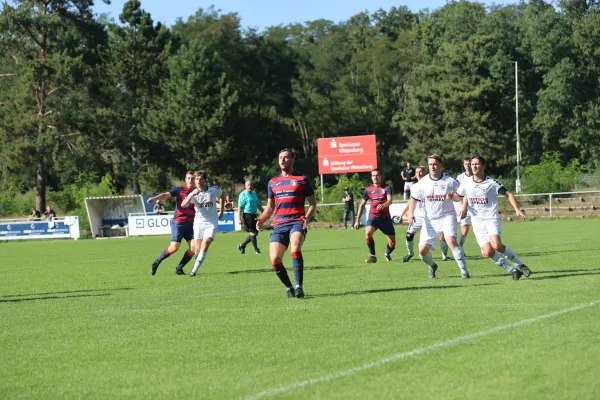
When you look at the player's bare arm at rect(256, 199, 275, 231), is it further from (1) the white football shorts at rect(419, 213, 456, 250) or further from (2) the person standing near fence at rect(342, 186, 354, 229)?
(2) the person standing near fence at rect(342, 186, 354, 229)

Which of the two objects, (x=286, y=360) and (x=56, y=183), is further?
(x=56, y=183)

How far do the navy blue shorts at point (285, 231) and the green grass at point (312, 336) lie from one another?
33.2 inches

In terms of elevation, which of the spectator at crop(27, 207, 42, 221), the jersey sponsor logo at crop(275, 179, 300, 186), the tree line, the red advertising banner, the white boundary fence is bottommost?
the white boundary fence

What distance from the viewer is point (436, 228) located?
1466 cm

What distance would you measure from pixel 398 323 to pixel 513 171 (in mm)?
63301

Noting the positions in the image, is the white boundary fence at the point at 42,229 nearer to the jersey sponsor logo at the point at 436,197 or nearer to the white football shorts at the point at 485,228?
the jersey sponsor logo at the point at 436,197

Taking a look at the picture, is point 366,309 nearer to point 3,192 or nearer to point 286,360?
point 286,360

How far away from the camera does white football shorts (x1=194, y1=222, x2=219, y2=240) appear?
1786 centimetres

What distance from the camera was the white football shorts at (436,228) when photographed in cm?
1462

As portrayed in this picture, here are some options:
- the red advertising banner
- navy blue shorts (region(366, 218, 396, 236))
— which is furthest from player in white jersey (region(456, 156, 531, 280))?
the red advertising banner

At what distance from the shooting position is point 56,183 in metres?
76.9

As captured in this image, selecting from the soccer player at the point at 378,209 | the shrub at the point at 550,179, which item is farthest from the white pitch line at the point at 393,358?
the shrub at the point at 550,179

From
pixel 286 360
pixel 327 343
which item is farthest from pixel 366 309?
pixel 286 360

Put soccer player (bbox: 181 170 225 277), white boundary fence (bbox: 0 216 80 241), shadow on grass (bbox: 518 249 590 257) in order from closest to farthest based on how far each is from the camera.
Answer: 1. soccer player (bbox: 181 170 225 277)
2. shadow on grass (bbox: 518 249 590 257)
3. white boundary fence (bbox: 0 216 80 241)
